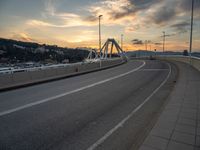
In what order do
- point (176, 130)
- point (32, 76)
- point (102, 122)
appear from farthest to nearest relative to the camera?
point (32, 76) < point (102, 122) < point (176, 130)

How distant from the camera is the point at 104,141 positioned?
4.12m

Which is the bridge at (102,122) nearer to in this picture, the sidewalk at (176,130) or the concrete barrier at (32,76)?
the sidewalk at (176,130)

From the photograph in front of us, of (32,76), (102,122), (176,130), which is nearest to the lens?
(176,130)

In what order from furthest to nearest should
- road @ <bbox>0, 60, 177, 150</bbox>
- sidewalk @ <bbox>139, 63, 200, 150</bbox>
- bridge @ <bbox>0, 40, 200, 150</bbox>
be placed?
road @ <bbox>0, 60, 177, 150</bbox> < bridge @ <bbox>0, 40, 200, 150</bbox> < sidewalk @ <bbox>139, 63, 200, 150</bbox>

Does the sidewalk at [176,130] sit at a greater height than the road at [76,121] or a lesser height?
greater

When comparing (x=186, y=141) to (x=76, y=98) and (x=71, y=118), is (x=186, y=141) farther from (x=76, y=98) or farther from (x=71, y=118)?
(x=76, y=98)

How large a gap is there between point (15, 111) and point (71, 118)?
2.44m

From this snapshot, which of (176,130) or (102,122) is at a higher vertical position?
(176,130)

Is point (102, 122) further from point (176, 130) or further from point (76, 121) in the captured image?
point (176, 130)

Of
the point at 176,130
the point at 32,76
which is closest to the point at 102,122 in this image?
the point at 176,130

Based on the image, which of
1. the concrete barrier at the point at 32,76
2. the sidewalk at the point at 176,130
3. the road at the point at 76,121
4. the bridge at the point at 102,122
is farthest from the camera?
the concrete barrier at the point at 32,76

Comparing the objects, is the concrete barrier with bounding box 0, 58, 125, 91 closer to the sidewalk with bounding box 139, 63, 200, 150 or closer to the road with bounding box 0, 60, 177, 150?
the road with bounding box 0, 60, 177, 150

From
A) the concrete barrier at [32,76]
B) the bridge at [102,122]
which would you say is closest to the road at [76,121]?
the bridge at [102,122]

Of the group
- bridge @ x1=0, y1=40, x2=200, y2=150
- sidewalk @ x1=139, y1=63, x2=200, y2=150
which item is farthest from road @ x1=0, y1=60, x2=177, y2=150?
sidewalk @ x1=139, y1=63, x2=200, y2=150
